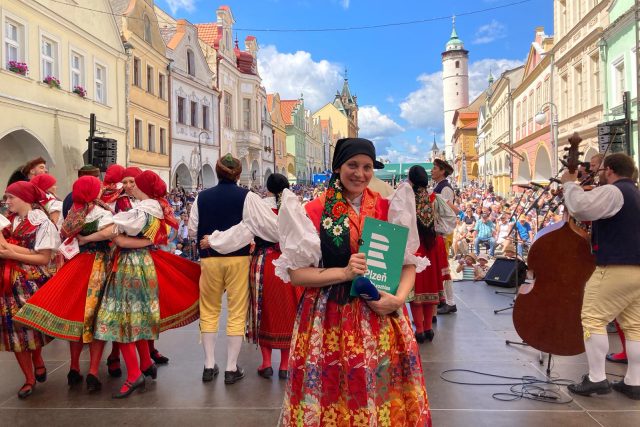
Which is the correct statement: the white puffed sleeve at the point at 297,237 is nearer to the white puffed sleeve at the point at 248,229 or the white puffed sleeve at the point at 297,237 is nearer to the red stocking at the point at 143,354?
the white puffed sleeve at the point at 248,229

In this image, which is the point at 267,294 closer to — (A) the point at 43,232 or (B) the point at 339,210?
(A) the point at 43,232

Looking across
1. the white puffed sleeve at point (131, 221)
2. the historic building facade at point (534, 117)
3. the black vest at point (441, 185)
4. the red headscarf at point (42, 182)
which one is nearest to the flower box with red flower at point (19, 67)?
the red headscarf at point (42, 182)

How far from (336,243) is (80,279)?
2860 mm

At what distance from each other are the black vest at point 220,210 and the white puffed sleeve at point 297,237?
2.22 metres

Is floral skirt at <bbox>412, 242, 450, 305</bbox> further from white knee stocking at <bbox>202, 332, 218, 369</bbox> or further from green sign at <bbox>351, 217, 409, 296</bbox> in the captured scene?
green sign at <bbox>351, 217, 409, 296</bbox>

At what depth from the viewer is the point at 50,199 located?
521 cm

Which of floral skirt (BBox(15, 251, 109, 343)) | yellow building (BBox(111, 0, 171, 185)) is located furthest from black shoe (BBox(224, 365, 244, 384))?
yellow building (BBox(111, 0, 171, 185))

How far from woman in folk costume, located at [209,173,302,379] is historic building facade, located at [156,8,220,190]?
2348 cm

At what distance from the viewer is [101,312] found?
439 centimetres

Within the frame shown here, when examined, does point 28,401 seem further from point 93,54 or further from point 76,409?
point 93,54

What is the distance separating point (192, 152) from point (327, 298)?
1105 inches

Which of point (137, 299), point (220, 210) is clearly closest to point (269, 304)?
point (220, 210)

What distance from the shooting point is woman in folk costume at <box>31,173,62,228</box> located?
15.7 ft

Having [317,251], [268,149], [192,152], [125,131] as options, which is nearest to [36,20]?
[125,131]
